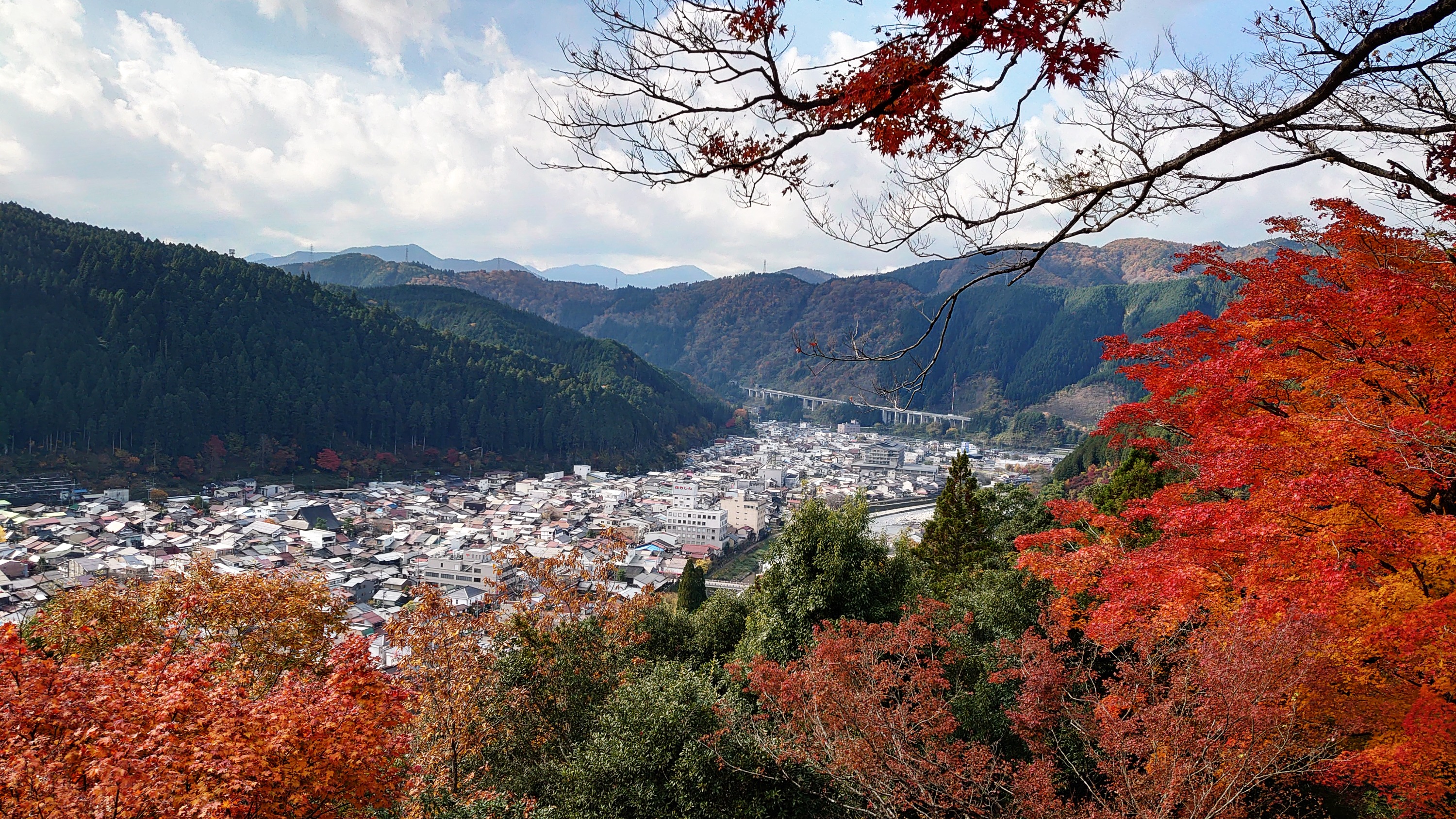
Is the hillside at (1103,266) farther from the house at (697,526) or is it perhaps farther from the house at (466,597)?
the house at (466,597)

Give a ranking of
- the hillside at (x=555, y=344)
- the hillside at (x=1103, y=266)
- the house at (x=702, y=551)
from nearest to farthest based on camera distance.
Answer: the house at (x=702, y=551) → the hillside at (x=555, y=344) → the hillside at (x=1103, y=266)

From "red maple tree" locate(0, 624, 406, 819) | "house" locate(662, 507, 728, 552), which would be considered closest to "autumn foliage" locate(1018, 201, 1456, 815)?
"red maple tree" locate(0, 624, 406, 819)

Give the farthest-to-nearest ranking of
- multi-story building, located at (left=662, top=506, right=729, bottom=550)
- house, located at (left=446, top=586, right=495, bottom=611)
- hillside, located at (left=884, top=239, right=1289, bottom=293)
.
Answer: hillside, located at (left=884, top=239, right=1289, bottom=293)
multi-story building, located at (left=662, top=506, right=729, bottom=550)
house, located at (left=446, top=586, right=495, bottom=611)

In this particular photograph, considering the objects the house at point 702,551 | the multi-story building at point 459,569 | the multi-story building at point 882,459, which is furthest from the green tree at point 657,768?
the multi-story building at point 882,459

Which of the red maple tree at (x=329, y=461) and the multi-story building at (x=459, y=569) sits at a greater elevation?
the red maple tree at (x=329, y=461)

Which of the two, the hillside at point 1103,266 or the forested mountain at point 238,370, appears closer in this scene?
the forested mountain at point 238,370

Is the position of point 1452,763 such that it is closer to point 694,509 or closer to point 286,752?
point 286,752

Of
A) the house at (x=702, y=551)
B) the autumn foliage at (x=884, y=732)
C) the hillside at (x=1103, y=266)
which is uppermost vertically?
the hillside at (x=1103, y=266)

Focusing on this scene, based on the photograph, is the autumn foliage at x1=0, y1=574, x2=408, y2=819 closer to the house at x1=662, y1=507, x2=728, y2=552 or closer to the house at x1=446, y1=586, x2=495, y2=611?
the house at x1=446, y1=586, x2=495, y2=611
